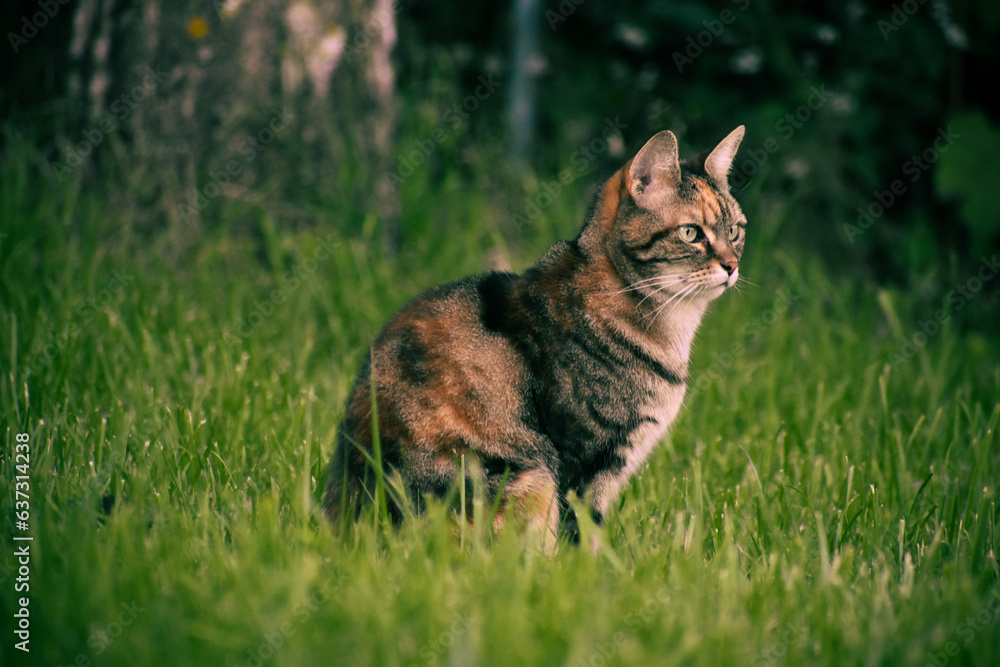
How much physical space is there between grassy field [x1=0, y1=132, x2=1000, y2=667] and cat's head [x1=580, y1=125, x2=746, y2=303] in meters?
0.62

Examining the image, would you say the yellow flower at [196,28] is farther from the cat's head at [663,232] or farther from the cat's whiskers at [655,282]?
the cat's whiskers at [655,282]

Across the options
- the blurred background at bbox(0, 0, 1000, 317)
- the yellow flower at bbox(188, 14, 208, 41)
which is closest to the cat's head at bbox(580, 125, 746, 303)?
the blurred background at bbox(0, 0, 1000, 317)

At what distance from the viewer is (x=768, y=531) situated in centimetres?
225

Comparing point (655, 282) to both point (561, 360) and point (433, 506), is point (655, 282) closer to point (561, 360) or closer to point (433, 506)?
point (561, 360)

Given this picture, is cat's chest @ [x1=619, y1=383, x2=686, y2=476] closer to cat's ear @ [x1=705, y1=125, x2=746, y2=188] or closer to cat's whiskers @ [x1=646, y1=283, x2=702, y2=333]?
cat's whiskers @ [x1=646, y1=283, x2=702, y2=333]

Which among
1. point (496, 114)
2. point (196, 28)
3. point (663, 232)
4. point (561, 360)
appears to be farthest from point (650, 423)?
point (496, 114)

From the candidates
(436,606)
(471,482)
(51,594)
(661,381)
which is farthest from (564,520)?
(51,594)

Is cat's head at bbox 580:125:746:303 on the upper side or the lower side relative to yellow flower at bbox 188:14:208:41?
lower

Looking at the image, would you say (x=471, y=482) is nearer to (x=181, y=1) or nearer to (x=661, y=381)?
(x=661, y=381)

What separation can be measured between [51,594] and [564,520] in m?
1.15

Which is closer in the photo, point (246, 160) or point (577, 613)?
point (577, 613)

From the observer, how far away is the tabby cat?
6.68 ft

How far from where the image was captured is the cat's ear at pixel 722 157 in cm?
256

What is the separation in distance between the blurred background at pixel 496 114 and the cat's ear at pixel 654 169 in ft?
5.60
